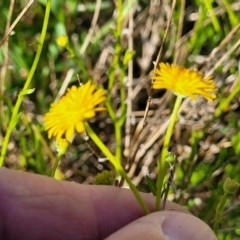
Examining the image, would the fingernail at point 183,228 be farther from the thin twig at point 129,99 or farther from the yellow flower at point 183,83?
the thin twig at point 129,99

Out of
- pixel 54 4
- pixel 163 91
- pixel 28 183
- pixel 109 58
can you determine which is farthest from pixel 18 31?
pixel 28 183

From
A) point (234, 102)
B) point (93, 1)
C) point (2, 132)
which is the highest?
point (93, 1)

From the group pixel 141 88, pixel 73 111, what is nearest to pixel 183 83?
pixel 73 111

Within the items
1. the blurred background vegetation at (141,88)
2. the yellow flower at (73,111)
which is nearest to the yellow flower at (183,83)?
the yellow flower at (73,111)

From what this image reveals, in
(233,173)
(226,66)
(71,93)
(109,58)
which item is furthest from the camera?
(109,58)

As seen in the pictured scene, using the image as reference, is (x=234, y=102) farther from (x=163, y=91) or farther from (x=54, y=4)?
(x=54, y=4)

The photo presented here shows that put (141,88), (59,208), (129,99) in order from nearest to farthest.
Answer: (59,208) < (129,99) < (141,88)

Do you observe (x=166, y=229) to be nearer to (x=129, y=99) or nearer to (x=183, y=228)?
(x=183, y=228)
